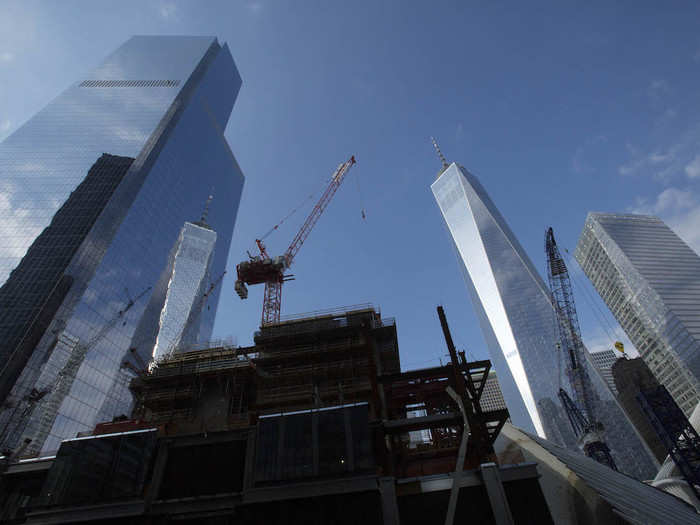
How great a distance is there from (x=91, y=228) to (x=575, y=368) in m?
149

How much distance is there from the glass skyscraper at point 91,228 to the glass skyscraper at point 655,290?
17570 cm

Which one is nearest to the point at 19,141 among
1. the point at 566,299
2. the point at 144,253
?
the point at 144,253

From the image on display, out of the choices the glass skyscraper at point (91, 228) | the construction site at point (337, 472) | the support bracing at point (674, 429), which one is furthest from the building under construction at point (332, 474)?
the glass skyscraper at point (91, 228)

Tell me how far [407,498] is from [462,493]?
11.1ft

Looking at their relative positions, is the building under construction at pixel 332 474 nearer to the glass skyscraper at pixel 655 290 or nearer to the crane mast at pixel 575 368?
the crane mast at pixel 575 368

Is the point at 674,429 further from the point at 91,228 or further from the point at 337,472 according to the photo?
the point at 91,228

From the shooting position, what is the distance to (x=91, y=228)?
352ft

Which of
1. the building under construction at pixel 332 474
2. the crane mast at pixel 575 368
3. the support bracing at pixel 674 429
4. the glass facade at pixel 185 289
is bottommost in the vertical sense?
the building under construction at pixel 332 474

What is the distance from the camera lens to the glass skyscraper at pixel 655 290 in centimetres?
14725

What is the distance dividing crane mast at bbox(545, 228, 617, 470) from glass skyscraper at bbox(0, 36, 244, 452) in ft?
354

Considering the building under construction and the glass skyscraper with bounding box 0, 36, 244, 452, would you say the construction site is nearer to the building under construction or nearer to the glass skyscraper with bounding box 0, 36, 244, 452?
the building under construction

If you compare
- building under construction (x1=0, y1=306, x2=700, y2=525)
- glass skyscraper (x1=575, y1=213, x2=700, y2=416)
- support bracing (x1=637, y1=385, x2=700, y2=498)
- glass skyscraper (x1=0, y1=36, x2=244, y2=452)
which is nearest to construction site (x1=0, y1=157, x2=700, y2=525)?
building under construction (x1=0, y1=306, x2=700, y2=525)

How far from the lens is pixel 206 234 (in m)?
160

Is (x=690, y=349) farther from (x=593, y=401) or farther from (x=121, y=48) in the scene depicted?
(x=121, y=48)
